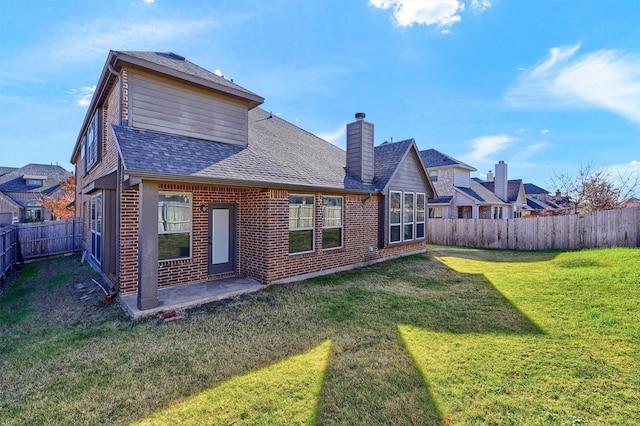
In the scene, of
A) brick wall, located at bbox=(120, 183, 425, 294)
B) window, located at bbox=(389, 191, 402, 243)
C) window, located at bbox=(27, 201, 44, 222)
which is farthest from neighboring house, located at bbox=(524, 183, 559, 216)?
window, located at bbox=(27, 201, 44, 222)

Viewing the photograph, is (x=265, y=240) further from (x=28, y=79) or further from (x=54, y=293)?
(x=28, y=79)

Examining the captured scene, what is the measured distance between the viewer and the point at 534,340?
4477mm

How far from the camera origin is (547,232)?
1373 centimetres

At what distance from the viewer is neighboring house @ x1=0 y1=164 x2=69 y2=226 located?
3111 centimetres

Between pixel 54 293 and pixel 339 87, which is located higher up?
pixel 339 87

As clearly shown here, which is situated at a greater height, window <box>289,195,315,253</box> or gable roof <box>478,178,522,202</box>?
gable roof <box>478,178,522,202</box>

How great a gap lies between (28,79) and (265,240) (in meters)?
11.6

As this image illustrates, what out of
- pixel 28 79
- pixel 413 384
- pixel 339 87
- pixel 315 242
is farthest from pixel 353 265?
pixel 28 79

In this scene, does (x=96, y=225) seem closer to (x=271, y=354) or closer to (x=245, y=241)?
(x=245, y=241)

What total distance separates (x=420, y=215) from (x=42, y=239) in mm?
17019

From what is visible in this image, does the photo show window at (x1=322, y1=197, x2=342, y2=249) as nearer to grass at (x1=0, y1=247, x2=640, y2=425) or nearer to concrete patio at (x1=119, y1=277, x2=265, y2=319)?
grass at (x1=0, y1=247, x2=640, y2=425)

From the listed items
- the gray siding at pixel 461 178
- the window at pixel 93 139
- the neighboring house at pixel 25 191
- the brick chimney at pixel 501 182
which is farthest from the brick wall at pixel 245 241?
the neighboring house at pixel 25 191

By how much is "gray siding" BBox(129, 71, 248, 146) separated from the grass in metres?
4.54

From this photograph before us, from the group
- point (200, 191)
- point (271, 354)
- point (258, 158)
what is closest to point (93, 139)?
point (200, 191)
